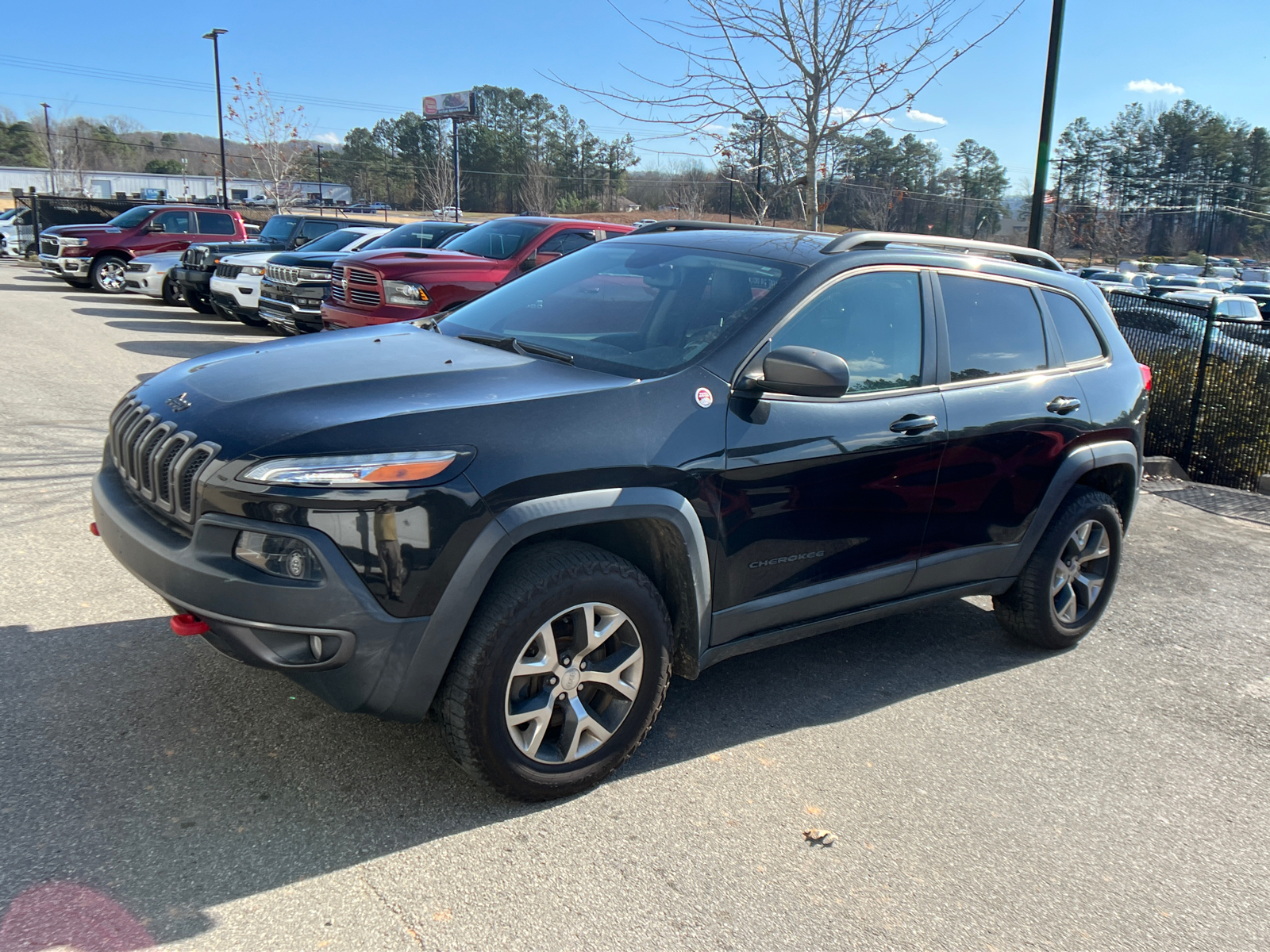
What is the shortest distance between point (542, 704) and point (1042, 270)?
334 centimetres

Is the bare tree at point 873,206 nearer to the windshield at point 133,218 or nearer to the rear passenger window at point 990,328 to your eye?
the windshield at point 133,218

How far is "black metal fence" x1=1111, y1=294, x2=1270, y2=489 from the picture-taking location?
968 centimetres

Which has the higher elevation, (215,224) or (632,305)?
(215,224)

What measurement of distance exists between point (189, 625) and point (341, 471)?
66cm

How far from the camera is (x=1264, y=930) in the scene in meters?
2.85

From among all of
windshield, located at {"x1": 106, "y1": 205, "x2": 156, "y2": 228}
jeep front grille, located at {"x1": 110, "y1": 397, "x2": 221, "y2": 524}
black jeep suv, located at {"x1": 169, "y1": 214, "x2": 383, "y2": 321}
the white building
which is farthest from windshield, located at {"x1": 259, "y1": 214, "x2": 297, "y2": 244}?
the white building

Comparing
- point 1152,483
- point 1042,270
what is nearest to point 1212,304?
point 1152,483

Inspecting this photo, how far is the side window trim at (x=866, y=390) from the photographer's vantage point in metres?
3.48

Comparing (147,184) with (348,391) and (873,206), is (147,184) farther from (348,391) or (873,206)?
(348,391)

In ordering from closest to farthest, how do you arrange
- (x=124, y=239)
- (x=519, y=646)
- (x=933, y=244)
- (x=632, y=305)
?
1. (x=519, y=646)
2. (x=632, y=305)
3. (x=933, y=244)
4. (x=124, y=239)

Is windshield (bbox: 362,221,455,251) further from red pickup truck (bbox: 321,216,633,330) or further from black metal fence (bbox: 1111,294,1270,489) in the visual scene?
black metal fence (bbox: 1111,294,1270,489)

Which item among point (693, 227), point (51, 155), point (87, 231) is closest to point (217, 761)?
point (693, 227)

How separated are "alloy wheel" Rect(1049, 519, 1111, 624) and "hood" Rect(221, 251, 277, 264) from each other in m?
11.6

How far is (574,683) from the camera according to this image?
3.10 m
